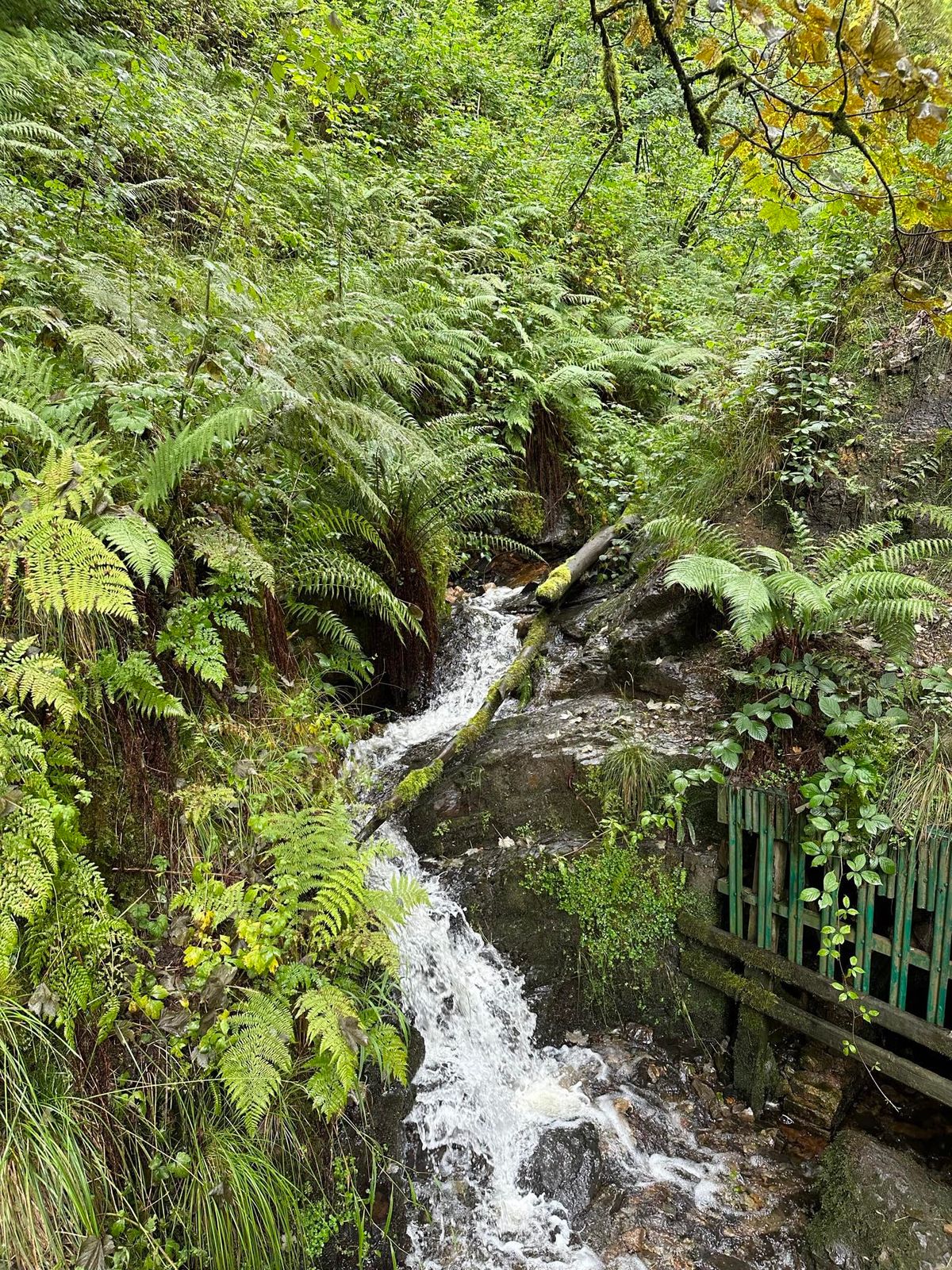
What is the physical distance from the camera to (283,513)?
14.1 ft

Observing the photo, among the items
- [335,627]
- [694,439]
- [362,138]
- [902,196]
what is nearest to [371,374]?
[335,627]

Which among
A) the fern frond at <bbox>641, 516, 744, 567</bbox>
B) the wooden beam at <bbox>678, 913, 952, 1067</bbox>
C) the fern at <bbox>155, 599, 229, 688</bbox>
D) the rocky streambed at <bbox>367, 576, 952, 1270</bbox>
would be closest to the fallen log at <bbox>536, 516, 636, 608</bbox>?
the rocky streambed at <bbox>367, 576, 952, 1270</bbox>

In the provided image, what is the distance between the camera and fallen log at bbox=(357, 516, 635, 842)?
400cm

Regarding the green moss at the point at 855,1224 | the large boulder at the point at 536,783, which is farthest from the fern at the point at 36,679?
the green moss at the point at 855,1224

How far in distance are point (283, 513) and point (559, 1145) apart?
3841 mm

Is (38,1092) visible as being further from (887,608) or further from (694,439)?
(694,439)

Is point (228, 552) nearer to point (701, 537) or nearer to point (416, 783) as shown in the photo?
point (416, 783)

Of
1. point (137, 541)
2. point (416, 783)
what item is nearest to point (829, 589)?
point (416, 783)

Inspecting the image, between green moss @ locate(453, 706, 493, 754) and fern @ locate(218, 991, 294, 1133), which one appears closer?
fern @ locate(218, 991, 294, 1133)

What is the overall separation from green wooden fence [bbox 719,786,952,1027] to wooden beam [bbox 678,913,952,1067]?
0.04 m

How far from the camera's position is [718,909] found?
3.84 m

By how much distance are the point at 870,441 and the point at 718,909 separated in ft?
11.3

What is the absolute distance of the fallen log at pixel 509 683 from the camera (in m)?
4.00

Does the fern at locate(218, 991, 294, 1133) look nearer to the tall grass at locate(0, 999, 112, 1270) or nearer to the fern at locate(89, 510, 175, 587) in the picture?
the tall grass at locate(0, 999, 112, 1270)
